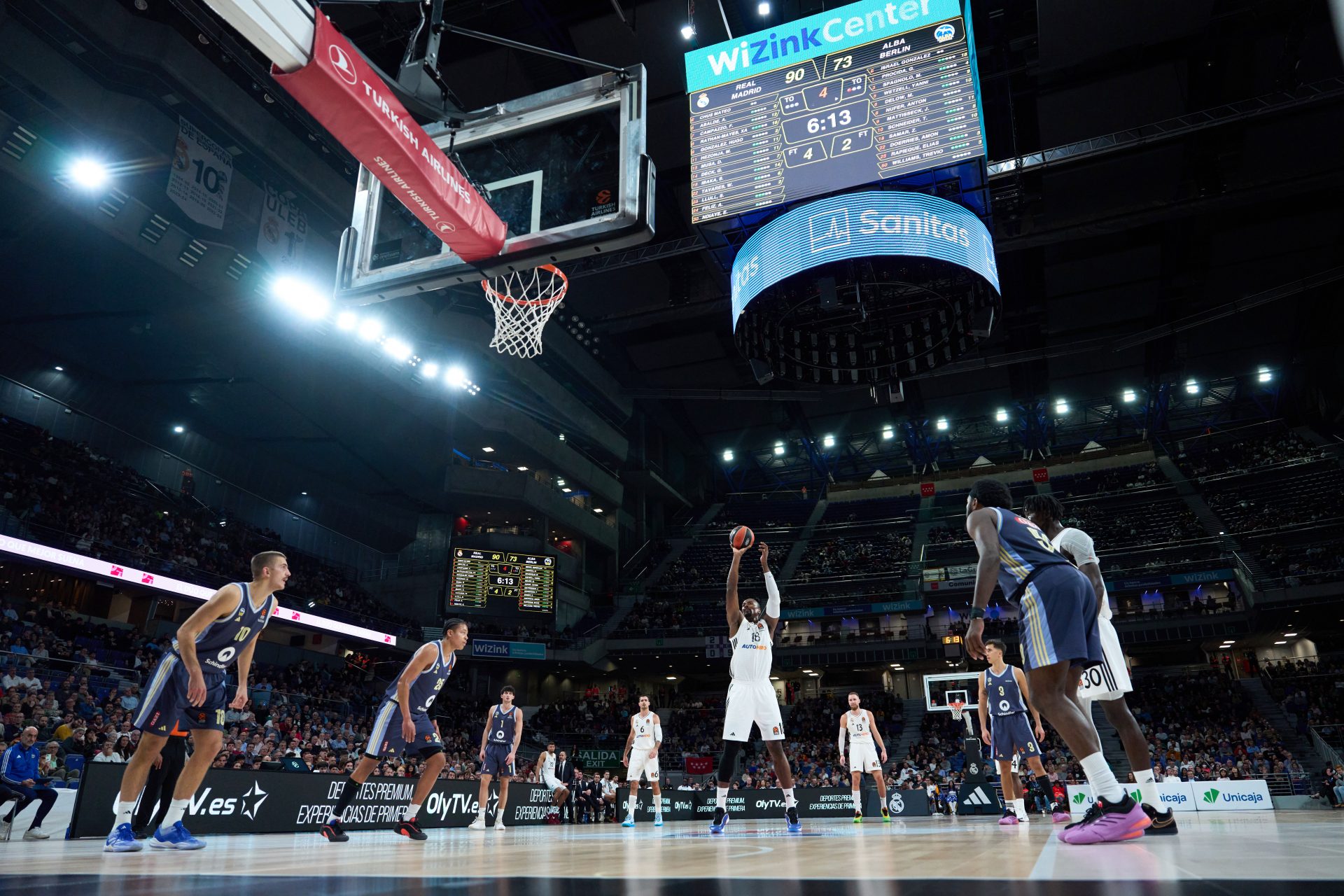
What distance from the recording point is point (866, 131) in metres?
9.66

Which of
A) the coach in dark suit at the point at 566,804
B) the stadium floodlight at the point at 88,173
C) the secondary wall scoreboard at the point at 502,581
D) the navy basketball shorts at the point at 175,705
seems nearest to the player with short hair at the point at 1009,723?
the navy basketball shorts at the point at 175,705

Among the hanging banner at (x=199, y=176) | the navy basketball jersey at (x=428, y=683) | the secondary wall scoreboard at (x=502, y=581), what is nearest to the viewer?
the navy basketball jersey at (x=428, y=683)

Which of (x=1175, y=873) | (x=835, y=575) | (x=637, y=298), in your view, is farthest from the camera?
(x=835, y=575)

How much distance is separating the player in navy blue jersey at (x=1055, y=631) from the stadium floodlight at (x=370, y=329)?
17.8m

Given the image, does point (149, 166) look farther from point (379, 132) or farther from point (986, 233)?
point (986, 233)

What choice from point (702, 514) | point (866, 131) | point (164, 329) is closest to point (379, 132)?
point (866, 131)

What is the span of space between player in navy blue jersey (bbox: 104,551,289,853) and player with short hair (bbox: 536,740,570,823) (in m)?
11.8

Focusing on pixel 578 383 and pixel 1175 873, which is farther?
pixel 578 383

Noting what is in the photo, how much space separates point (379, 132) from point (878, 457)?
3499 cm

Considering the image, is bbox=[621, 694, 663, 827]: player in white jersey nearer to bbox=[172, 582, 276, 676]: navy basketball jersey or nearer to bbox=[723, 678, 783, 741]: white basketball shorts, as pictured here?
bbox=[723, 678, 783, 741]: white basketball shorts

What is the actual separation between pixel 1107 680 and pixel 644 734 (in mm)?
8241

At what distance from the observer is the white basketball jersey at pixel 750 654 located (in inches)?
291

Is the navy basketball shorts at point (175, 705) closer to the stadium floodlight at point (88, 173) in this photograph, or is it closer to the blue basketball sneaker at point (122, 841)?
the blue basketball sneaker at point (122, 841)

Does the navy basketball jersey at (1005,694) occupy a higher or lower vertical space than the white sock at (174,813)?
higher
